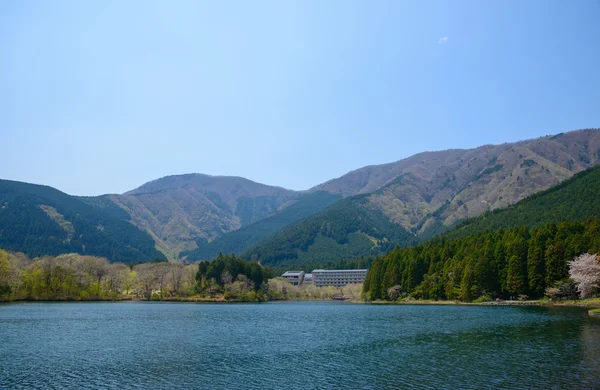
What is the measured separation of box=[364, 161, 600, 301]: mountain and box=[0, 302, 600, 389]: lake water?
40524 mm

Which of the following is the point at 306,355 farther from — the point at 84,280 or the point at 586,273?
the point at 84,280

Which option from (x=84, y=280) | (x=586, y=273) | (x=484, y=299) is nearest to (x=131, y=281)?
(x=84, y=280)

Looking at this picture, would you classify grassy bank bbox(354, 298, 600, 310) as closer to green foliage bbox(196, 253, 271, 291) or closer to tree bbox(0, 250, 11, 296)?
green foliage bbox(196, 253, 271, 291)

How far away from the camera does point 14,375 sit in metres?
35.6

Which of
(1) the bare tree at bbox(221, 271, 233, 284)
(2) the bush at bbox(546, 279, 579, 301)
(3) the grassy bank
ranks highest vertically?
(1) the bare tree at bbox(221, 271, 233, 284)

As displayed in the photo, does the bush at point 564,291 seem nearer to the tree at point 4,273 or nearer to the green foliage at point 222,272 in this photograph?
the green foliage at point 222,272

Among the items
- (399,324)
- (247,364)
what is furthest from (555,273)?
(247,364)

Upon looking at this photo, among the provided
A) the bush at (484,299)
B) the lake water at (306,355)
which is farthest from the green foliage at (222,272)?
the lake water at (306,355)

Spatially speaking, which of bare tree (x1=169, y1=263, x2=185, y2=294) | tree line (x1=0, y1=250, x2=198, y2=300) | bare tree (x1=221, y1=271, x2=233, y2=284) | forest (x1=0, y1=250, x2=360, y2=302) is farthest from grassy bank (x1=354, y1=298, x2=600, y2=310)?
bare tree (x1=169, y1=263, x2=185, y2=294)

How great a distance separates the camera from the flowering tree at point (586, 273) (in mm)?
90438

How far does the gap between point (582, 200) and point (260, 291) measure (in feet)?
436

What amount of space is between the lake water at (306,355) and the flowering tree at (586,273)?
24.0m

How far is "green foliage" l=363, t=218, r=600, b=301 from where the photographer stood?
107 meters

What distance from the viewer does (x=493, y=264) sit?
121375mm
